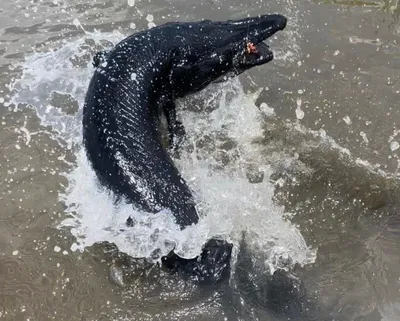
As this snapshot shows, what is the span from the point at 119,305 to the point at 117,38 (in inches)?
117

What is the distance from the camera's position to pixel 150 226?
410cm

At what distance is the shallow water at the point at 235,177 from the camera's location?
4.15 m

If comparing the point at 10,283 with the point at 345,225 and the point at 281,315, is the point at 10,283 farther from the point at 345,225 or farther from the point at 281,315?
the point at 345,225

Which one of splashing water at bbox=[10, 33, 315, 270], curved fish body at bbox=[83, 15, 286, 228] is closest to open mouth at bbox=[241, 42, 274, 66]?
curved fish body at bbox=[83, 15, 286, 228]

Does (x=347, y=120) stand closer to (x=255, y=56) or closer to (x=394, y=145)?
(x=394, y=145)

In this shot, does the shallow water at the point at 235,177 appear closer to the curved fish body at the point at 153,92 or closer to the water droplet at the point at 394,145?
the water droplet at the point at 394,145

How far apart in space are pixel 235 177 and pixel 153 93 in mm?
930

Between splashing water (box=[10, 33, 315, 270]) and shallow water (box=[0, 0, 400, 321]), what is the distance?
0.01m

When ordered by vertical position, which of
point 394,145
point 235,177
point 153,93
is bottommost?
point 394,145

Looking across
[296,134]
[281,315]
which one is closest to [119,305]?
[281,315]

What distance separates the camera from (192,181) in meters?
4.73

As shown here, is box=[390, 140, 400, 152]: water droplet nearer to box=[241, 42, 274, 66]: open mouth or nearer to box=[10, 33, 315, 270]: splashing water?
box=[10, 33, 315, 270]: splashing water

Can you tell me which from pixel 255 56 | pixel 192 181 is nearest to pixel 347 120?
pixel 255 56

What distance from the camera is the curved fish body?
415 cm
